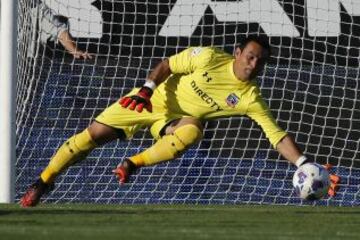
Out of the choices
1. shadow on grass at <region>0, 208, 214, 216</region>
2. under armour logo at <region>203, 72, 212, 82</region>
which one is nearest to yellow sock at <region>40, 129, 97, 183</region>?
shadow on grass at <region>0, 208, 214, 216</region>

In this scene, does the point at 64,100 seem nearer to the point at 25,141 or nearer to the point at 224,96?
the point at 25,141

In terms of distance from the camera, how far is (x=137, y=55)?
10.2 m

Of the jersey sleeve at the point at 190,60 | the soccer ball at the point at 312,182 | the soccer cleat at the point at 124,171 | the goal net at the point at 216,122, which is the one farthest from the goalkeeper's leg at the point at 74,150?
the goal net at the point at 216,122

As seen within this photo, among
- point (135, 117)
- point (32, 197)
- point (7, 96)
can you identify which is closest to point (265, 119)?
point (135, 117)

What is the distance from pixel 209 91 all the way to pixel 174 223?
6.13 ft

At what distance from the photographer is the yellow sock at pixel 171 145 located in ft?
25.9

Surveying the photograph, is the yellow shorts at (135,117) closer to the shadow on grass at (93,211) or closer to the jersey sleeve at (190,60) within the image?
the jersey sleeve at (190,60)

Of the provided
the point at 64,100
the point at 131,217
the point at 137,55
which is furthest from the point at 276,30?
the point at 131,217

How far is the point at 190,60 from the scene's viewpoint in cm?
805

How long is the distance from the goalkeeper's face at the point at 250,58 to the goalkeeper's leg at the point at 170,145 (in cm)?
49

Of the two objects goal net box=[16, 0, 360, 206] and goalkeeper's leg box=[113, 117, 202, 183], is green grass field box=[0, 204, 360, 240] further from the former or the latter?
goal net box=[16, 0, 360, 206]

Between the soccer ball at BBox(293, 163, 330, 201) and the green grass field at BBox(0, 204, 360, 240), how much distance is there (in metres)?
0.16

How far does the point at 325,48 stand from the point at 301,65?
0.88 ft

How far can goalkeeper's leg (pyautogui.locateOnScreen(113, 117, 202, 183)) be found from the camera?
7.88m
